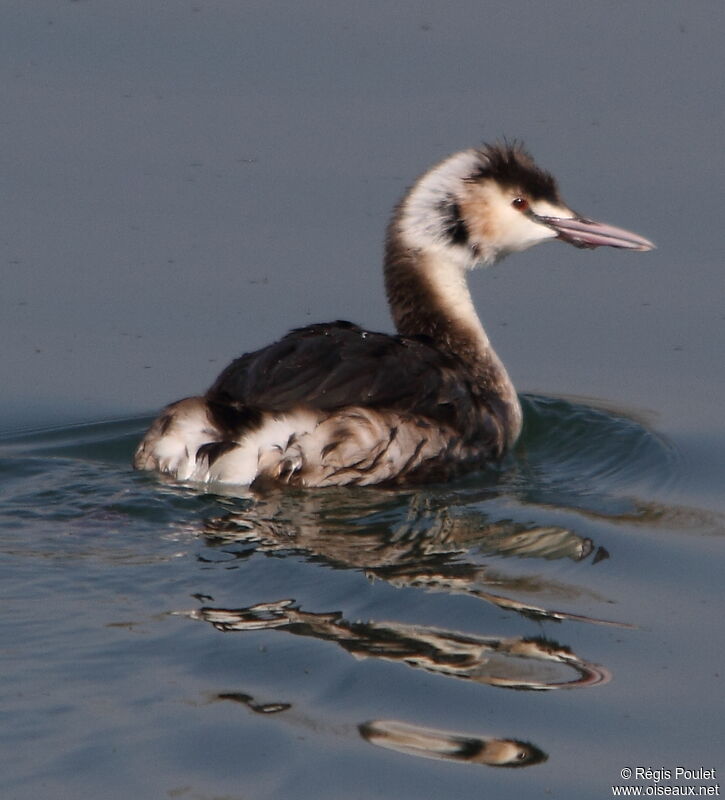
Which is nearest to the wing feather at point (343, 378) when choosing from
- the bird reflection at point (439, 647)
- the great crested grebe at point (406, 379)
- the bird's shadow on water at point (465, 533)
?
the great crested grebe at point (406, 379)

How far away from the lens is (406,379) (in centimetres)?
795

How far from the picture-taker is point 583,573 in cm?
711

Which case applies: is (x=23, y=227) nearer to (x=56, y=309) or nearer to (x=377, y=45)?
(x=56, y=309)

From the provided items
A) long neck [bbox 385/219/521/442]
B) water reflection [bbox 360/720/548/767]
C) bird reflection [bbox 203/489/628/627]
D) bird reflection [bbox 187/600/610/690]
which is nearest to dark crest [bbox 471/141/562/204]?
long neck [bbox 385/219/521/442]

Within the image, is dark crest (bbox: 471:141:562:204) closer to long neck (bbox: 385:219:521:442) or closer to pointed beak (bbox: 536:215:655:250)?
pointed beak (bbox: 536:215:655:250)

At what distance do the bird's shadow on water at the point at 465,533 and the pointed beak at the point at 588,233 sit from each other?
84 centimetres

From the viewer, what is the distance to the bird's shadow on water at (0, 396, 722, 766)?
6070 millimetres

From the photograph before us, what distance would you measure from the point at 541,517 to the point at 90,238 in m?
3.81

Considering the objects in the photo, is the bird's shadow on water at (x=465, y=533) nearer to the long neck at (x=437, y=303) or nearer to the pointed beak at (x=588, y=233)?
the long neck at (x=437, y=303)

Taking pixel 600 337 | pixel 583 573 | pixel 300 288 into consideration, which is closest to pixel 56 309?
pixel 300 288

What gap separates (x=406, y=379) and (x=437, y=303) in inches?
41.8
